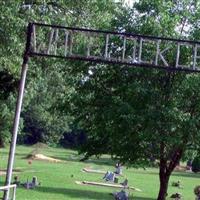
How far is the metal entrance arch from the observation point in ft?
41.9

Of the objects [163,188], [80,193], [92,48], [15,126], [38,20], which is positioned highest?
[38,20]

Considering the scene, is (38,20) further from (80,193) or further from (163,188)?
(80,193)

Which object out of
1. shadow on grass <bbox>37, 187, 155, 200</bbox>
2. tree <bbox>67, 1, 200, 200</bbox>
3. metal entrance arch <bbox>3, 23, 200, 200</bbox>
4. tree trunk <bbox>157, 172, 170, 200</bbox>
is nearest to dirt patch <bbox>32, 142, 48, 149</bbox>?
shadow on grass <bbox>37, 187, 155, 200</bbox>

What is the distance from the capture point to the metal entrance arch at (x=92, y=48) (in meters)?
12.8

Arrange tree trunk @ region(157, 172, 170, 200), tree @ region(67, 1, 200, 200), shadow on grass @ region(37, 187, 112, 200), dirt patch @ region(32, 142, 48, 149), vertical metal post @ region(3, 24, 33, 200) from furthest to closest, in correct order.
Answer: dirt patch @ region(32, 142, 48, 149)
shadow on grass @ region(37, 187, 112, 200)
tree trunk @ region(157, 172, 170, 200)
tree @ region(67, 1, 200, 200)
vertical metal post @ region(3, 24, 33, 200)

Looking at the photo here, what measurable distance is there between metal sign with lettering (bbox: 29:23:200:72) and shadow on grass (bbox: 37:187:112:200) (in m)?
7.04

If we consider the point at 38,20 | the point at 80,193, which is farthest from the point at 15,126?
the point at 80,193

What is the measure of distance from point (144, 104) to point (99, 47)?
153 inches

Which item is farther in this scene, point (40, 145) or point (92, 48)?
point (40, 145)

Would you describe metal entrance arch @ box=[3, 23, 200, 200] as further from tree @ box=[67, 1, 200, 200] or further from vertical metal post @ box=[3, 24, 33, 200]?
tree @ box=[67, 1, 200, 200]

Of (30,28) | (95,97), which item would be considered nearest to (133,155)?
(95,97)

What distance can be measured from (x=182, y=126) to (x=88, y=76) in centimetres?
538

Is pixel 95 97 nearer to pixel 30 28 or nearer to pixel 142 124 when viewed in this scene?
pixel 142 124

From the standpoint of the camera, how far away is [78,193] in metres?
29.6
